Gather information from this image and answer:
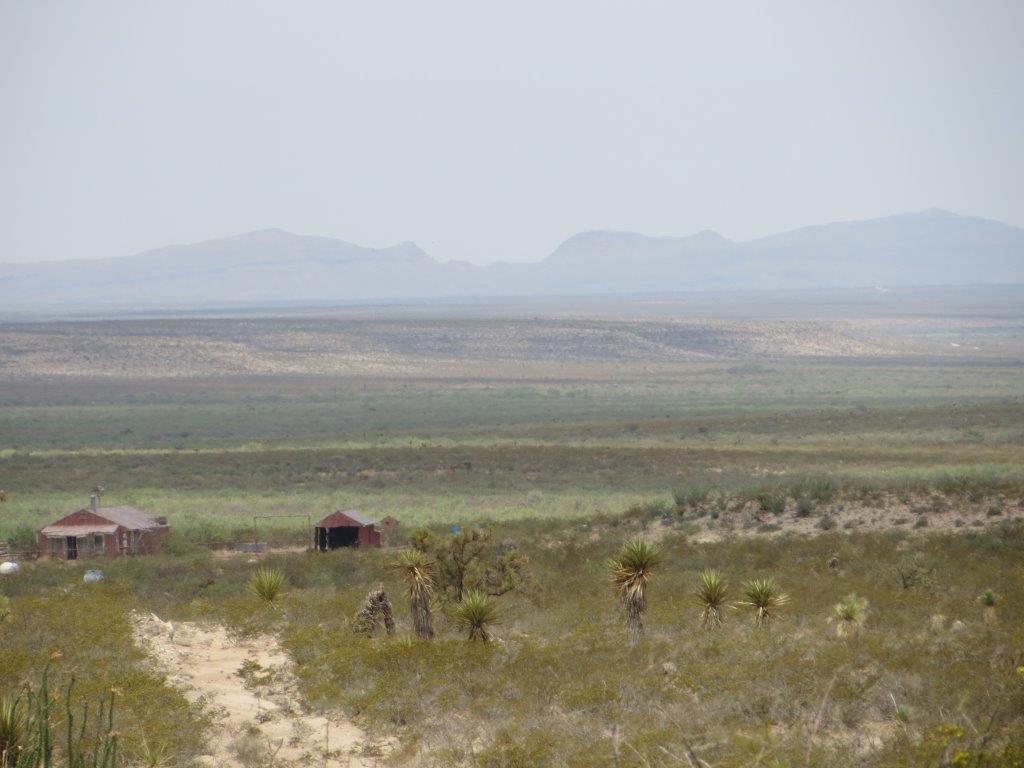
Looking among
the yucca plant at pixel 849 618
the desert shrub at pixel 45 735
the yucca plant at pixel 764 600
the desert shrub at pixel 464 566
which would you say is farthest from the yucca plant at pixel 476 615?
the desert shrub at pixel 45 735

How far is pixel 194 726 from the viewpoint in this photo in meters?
14.2

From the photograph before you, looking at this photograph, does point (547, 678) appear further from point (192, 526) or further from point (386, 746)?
point (192, 526)

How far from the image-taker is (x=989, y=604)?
791 inches

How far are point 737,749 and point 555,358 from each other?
126m

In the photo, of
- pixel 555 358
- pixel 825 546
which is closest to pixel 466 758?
pixel 825 546

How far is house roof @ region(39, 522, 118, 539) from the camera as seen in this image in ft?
110

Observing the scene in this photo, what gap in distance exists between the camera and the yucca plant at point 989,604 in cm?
1923

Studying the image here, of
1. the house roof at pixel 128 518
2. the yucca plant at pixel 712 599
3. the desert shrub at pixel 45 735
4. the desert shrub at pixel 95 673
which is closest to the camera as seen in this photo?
the desert shrub at pixel 45 735

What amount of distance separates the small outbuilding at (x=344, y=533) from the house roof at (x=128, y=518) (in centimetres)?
504

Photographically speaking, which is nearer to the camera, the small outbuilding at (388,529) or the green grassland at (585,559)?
the green grassland at (585,559)

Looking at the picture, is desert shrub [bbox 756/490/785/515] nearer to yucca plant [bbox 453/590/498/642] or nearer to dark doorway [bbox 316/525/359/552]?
dark doorway [bbox 316/525/359/552]

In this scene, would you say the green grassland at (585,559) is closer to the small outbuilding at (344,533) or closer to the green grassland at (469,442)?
the green grassland at (469,442)

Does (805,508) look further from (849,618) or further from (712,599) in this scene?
(849,618)

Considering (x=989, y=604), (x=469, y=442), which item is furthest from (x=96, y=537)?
(x=469, y=442)
